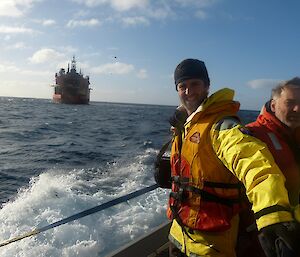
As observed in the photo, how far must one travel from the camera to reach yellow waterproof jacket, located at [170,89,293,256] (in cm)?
128

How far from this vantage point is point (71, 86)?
70.8 m

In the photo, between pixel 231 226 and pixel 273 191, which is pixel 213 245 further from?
Answer: pixel 273 191

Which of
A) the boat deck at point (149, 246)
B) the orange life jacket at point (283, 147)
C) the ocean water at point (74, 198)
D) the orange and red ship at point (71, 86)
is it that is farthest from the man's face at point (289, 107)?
the orange and red ship at point (71, 86)

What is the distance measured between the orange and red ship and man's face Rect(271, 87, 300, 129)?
70.4 m

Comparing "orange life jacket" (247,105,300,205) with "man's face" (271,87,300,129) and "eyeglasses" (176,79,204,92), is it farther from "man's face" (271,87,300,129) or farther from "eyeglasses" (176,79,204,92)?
"eyeglasses" (176,79,204,92)

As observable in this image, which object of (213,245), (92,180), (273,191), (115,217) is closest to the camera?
(273,191)

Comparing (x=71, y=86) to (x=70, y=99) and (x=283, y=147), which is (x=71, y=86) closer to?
(x=70, y=99)

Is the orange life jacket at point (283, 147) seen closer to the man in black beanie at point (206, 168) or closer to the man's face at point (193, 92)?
the man in black beanie at point (206, 168)

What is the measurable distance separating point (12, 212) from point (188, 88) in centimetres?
619

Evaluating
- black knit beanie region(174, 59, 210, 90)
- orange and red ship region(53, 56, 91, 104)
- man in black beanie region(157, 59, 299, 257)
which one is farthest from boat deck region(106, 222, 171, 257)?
orange and red ship region(53, 56, 91, 104)

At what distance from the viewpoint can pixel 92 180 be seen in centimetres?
1014

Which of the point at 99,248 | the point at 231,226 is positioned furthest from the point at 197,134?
the point at 99,248

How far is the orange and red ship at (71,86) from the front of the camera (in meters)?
70.2

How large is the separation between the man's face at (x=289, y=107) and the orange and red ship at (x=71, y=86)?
70388mm
